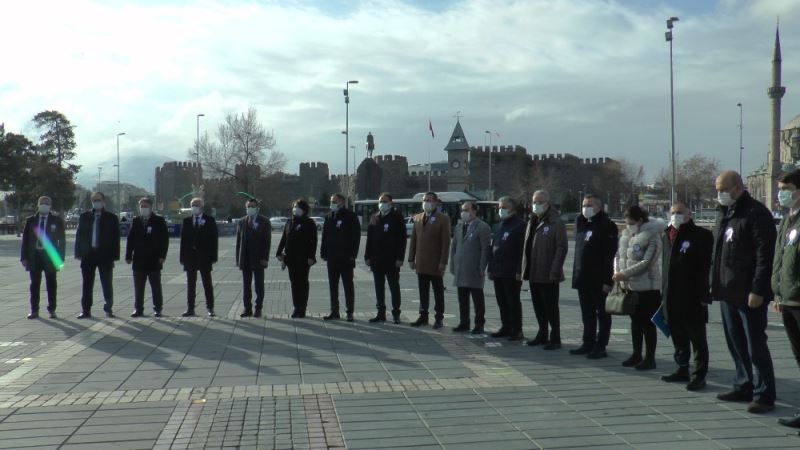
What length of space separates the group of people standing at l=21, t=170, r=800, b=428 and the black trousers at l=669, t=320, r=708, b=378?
0.01 m

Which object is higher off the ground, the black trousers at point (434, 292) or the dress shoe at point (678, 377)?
the black trousers at point (434, 292)

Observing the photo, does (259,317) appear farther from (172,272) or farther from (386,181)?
(386,181)

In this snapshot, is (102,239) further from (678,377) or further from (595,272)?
(678,377)

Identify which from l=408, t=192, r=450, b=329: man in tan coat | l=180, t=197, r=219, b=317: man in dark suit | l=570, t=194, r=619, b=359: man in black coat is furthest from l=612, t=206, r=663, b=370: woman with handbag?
l=180, t=197, r=219, b=317: man in dark suit

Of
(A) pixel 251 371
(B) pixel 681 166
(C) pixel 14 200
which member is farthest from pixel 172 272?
(B) pixel 681 166

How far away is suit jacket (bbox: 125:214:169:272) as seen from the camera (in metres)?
11.4

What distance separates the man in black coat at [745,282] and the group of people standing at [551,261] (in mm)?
10

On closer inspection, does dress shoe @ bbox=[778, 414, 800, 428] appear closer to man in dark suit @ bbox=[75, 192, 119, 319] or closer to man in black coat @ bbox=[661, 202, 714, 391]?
man in black coat @ bbox=[661, 202, 714, 391]

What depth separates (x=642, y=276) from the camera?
7.39m

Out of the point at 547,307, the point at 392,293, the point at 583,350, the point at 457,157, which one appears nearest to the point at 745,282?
the point at 583,350

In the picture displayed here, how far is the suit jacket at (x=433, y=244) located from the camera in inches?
401

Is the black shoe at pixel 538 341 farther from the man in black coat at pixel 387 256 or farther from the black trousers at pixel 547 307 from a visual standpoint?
the man in black coat at pixel 387 256

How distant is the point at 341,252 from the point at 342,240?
182 millimetres

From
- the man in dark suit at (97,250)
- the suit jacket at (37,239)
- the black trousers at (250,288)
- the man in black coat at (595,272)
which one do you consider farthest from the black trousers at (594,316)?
the suit jacket at (37,239)
